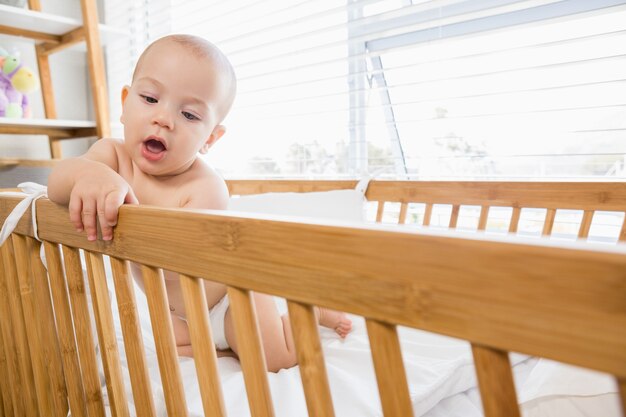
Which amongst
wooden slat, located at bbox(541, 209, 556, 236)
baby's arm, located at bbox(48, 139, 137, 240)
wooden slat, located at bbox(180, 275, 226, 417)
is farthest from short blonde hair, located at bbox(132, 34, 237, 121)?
wooden slat, located at bbox(541, 209, 556, 236)

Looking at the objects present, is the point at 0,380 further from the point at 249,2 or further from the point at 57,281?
the point at 249,2

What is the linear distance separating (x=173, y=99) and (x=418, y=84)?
2.83ft

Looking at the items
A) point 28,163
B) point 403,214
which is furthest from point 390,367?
point 28,163

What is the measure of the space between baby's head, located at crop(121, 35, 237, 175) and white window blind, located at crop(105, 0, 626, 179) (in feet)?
2.53

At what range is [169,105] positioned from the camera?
781mm

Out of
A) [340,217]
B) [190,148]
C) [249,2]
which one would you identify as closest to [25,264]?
[190,148]

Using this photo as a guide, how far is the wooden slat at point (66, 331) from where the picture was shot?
70 centimetres

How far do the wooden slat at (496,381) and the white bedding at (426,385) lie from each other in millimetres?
292

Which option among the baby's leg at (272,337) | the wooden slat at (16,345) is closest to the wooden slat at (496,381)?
the baby's leg at (272,337)

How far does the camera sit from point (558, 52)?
52.3 inches

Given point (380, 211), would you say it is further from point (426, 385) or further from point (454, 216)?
point (426, 385)

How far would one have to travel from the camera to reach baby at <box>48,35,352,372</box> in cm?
78

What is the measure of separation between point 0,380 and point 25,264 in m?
0.33

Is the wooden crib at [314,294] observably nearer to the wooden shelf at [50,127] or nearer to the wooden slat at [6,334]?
the wooden slat at [6,334]
